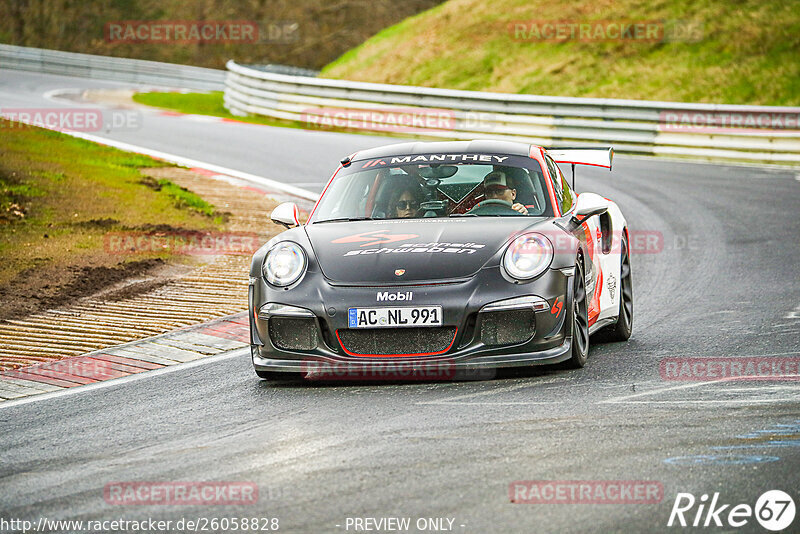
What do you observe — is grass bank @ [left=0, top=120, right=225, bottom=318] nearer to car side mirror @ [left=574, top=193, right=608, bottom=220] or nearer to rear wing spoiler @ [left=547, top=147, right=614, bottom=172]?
rear wing spoiler @ [left=547, top=147, right=614, bottom=172]

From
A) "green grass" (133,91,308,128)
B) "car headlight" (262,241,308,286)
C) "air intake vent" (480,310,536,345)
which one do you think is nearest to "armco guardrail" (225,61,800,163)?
"green grass" (133,91,308,128)

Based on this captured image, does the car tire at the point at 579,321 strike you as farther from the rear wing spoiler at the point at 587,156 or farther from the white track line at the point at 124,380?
the white track line at the point at 124,380

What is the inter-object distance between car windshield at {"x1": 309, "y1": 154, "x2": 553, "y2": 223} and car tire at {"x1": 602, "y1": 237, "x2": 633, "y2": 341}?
102 centimetres

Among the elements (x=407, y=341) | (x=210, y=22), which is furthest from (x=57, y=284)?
(x=210, y=22)

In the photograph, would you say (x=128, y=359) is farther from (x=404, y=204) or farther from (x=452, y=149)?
(x=452, y=149)

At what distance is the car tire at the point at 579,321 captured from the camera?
6.27m

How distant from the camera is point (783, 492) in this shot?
4.07 metres

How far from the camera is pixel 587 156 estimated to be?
7.84 m

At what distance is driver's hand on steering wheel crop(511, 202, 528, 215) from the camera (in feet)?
23.1

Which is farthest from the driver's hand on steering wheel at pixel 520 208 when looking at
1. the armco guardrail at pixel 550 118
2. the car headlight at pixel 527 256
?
the armco guardrail at pixel 550 118

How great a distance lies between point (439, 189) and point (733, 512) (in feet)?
12.4

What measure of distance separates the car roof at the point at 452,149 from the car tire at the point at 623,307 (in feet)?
3.49

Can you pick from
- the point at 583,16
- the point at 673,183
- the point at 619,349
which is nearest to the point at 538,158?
the point at 619,349

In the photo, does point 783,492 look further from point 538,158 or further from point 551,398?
point 538,158
